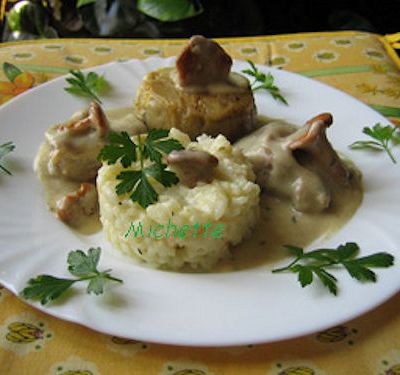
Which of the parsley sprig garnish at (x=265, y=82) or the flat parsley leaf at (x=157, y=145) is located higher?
the flat parsley leaf at (x=157, y=145)

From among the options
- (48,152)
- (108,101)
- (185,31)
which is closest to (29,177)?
(48,152)

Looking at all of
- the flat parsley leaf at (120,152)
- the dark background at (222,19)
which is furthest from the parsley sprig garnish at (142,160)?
the dark background at (222,19)

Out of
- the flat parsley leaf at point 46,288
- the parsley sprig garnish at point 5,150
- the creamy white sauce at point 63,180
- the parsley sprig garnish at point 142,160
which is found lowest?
the creamy white sauce at point 63,180

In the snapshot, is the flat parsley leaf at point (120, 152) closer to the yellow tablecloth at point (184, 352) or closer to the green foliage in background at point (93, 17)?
the yellow tablecloth at point (184, 352)

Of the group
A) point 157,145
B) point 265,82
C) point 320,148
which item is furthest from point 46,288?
point 265,82

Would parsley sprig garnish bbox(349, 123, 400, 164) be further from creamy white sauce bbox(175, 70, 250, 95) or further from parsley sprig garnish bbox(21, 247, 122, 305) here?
parsley sprig garnish bbox(21, 247, 122, 305)

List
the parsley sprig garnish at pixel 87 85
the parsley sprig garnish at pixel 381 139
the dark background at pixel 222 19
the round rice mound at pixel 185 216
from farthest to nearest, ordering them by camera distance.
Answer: the dark background at pixel 222 19
the parsley sprig garnish at pixel 87 85
the parsley sprig garnish at pixel 381 139
the round rice mound at pixel 185 216
